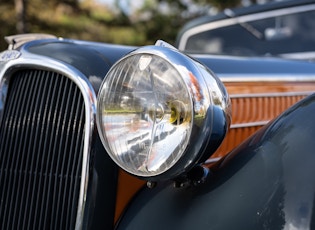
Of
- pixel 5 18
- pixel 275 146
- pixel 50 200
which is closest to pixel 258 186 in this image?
pixel 275 146

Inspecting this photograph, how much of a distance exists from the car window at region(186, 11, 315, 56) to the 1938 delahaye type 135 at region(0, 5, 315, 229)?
1.10m

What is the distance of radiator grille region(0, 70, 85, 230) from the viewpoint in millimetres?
1555

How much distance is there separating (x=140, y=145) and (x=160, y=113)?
0.09 meters

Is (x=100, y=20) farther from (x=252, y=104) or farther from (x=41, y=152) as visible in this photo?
(x=41, y=152)

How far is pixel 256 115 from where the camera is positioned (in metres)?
1.95

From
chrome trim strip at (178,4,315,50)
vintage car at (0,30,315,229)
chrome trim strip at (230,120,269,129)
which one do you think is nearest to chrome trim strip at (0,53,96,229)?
vintage car at (0,30,315,229)

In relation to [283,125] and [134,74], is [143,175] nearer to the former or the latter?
[134,74]

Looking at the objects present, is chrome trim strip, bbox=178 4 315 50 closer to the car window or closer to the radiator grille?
the car window

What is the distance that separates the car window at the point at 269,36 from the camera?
2916 millimetres

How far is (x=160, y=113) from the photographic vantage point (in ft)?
4.25

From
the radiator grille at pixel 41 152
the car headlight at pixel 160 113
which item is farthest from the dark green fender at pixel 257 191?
the radiator grille at pixel 41 152

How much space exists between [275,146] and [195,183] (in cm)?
23

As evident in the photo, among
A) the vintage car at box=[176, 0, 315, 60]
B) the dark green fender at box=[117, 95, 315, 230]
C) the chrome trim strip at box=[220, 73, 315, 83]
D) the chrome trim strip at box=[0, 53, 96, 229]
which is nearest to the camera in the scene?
the dark green fender at box=[117, 95, 315, 230]

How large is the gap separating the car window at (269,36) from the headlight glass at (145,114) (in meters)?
1.58
